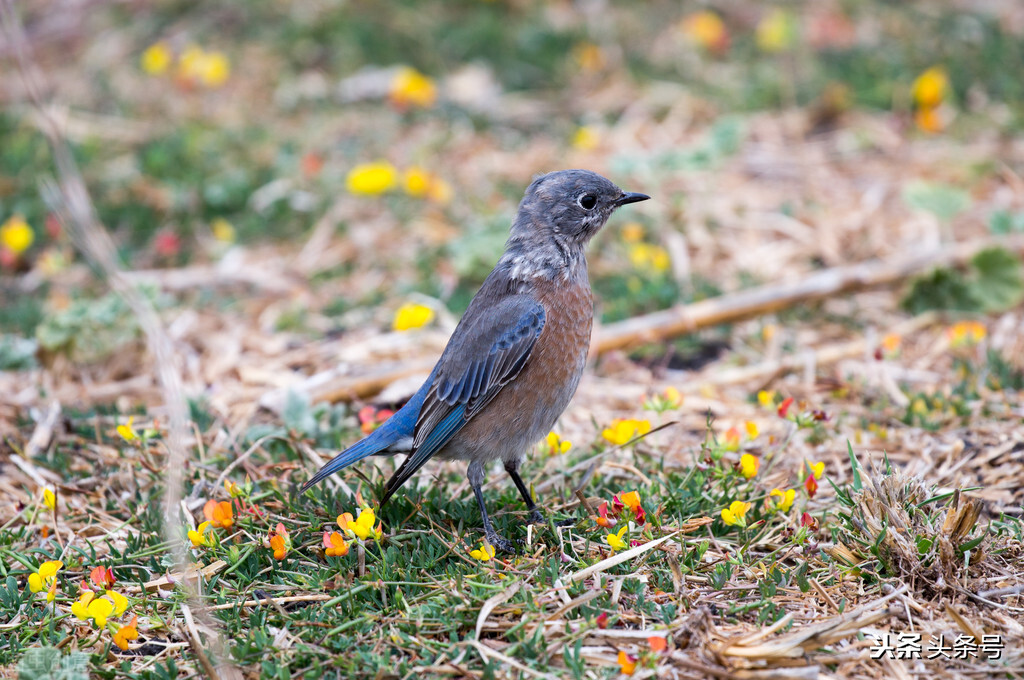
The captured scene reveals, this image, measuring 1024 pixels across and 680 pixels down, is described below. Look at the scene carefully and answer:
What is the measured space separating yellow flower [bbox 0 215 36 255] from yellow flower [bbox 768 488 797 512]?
5503 mm

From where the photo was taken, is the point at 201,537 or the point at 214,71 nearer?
the point at 201,537

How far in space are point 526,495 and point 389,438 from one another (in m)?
0.67

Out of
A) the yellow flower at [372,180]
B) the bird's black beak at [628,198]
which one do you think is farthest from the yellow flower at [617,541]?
the yellow flower at [372,180]

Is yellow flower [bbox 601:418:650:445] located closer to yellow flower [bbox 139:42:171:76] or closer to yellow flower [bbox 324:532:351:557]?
yellow flower [bbox 324:532:351:557]

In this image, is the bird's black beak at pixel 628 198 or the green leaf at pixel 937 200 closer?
the bird's black beak at pixel 628 198

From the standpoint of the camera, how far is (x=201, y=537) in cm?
376

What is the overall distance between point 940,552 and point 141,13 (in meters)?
9.77

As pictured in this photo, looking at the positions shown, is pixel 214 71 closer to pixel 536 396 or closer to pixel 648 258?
pixel 648 258

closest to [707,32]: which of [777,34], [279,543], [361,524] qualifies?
[777,34]

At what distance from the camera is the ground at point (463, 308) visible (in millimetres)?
3393

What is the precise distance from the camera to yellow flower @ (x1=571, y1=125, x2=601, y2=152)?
7.70m

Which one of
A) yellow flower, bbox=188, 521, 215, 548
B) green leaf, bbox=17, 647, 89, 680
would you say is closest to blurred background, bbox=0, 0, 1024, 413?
yellow flower, bbox=188, 521, 215, 548

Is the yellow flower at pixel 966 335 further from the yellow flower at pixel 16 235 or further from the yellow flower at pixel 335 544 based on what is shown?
the yellow flower at pixel 16 235

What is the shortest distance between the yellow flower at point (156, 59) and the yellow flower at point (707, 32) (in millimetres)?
5231
